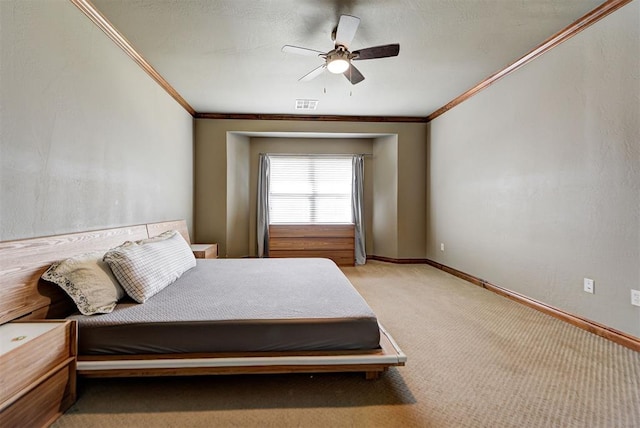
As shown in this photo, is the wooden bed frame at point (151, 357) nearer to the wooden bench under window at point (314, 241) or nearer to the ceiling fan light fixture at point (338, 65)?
the ceiling fan light fixture at point (338, 65)

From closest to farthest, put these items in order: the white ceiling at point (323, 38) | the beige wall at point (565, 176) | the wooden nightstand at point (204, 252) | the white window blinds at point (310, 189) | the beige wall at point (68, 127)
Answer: the beige wall at point (68, 127)
the beige wall at point (565, 176)
the white ceiling at point (323, 38)
the wooden nightstand at point (204, 252)
the white window blinds at point (310, 189)

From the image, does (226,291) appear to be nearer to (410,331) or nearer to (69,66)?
(410,331)

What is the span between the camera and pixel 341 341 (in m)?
1.54

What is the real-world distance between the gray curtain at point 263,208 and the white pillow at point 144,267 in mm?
2710

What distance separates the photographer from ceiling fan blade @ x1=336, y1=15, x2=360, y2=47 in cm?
207

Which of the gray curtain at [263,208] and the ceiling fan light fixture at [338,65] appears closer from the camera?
the ceiling fan light fixture at [338,65]

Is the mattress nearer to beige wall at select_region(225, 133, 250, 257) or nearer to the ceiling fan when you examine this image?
the ceiling fan

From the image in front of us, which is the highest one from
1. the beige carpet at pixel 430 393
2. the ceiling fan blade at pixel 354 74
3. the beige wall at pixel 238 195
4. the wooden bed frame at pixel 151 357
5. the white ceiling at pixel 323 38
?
the white ceiling at pixel 323 38

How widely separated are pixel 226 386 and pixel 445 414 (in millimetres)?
1145

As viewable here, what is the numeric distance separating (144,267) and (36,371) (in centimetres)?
73

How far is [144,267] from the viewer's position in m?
1.87

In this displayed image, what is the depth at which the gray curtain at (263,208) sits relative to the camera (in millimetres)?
5125

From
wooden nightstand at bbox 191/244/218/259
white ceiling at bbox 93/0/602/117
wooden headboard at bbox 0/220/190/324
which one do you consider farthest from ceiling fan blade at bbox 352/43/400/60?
wooden nightstand at bbox 191/244/218/259

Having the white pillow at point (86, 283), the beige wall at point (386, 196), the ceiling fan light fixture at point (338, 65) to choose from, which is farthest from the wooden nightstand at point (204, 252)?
the beige wall at point (386, 196)
